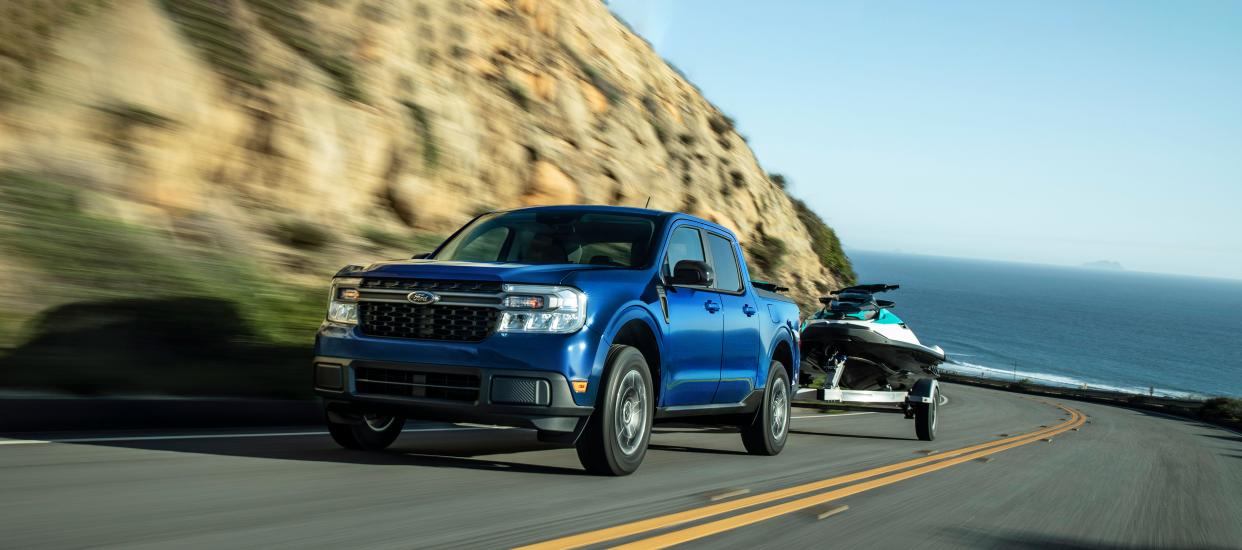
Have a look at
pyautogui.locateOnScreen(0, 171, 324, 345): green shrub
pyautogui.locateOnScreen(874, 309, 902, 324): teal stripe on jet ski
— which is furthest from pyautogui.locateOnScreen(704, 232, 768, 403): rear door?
pyautogui.locateOnScreen(874, 309, 902, 324): teal stripe on jet ski

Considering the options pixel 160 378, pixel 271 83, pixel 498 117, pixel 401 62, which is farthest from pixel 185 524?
pixel 498 117

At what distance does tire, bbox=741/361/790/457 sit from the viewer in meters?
9.89

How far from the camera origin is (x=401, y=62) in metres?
22.3

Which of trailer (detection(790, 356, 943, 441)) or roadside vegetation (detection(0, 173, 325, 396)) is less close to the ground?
roadside vegetation (detection(0, 173, 325, 396))

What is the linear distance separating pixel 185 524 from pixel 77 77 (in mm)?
10736

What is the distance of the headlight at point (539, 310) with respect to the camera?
21.7ft

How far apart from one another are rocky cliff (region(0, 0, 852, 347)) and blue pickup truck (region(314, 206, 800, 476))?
164 inches

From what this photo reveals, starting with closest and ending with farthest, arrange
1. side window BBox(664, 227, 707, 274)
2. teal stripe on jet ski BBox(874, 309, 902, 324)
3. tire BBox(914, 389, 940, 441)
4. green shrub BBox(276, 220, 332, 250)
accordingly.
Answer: side window BBox(664, 227, 707, 274) < teal stripe on jet ski BBox(874, 309, 902, 324) < tire BBox(914, 389, 940, 441) < green shrub BBox(276, 220, 332, 250)

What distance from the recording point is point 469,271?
6.83 metres

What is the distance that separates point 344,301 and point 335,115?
507 inches

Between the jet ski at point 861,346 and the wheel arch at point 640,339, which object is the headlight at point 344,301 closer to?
the wheel arch at point 640,339

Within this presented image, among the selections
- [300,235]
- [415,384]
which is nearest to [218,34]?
[300,235]

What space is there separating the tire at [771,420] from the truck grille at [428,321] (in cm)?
392

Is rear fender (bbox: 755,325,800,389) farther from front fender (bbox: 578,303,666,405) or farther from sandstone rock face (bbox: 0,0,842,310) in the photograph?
sandstone rock face (bbox: 0,0,842,310)
